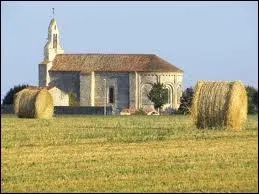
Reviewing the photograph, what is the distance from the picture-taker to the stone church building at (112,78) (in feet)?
310

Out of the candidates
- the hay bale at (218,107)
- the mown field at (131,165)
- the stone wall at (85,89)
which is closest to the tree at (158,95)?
the stone wall at (85,89)

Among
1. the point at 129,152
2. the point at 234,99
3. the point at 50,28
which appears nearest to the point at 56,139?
the point at 129,152

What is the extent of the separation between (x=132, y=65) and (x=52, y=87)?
30.9 feet

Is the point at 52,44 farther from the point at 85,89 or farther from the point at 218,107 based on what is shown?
the point at 218,107

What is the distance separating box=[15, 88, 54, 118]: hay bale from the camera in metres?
40.7

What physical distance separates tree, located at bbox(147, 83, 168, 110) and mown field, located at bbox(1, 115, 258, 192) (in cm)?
7138

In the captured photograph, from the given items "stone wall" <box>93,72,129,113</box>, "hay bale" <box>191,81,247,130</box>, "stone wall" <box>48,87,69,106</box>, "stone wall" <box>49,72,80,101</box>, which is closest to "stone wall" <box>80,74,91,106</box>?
"stone wall" <box>49,72,80,101</box>

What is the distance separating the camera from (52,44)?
104 meters

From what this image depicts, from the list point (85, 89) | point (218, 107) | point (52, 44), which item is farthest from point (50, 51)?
point (218, 107)

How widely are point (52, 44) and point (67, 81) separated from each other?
9.43 meters

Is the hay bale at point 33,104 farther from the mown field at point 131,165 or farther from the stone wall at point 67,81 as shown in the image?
the stone wall at point 67,81

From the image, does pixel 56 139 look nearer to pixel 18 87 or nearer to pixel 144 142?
pixel 144 142

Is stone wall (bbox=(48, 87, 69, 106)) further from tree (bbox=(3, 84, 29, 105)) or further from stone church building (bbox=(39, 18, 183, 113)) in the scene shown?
tree (bbox=(3, 84, 29, 105))

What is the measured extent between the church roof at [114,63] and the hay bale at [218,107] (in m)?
69.2
